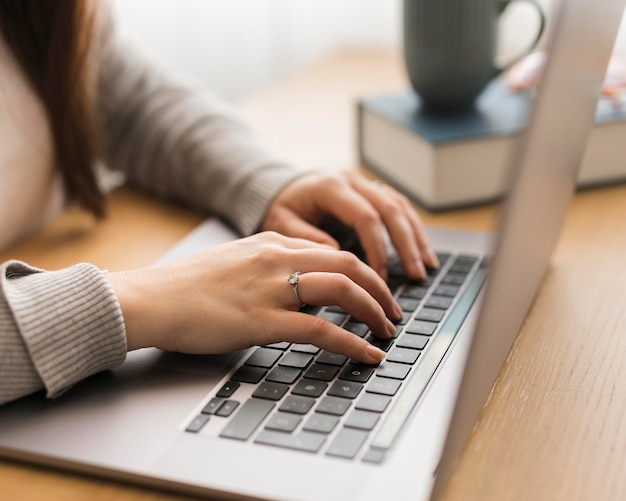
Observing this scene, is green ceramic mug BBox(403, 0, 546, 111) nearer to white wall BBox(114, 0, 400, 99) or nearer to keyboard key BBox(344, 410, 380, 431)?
keyboard key BBox(344, 410, 380, 431)

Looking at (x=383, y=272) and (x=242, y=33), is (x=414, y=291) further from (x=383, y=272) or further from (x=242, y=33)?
(x=242, y=33)

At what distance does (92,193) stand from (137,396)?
0.39 metres

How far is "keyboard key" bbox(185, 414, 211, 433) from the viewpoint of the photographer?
1.63 ft

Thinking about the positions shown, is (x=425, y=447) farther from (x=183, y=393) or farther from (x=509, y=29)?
(x=509, y=29)

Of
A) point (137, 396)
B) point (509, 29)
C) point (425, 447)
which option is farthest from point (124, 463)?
point (509, 29)

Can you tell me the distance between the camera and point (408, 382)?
0.53m

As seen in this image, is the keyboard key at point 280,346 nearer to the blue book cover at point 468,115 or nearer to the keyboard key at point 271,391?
the keyboard key at point 271,391

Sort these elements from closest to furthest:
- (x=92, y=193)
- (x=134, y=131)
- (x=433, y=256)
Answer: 1. (x=433, y=256)
2. (x=92, y=193)
3. (x=134, y=131)

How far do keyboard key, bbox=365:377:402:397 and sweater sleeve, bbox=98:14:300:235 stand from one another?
343mm

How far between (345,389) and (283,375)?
0.16ft

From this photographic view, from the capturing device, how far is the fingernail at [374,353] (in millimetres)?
552

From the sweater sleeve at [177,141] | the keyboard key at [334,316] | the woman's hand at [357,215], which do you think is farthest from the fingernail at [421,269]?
the sweater sleeve at [177,141]

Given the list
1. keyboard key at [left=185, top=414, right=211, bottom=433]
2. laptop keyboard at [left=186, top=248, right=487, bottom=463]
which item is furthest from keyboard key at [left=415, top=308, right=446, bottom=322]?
keyboard key at [left=185, top=414, right=211, bottom=433]

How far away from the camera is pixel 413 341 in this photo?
59 cm
